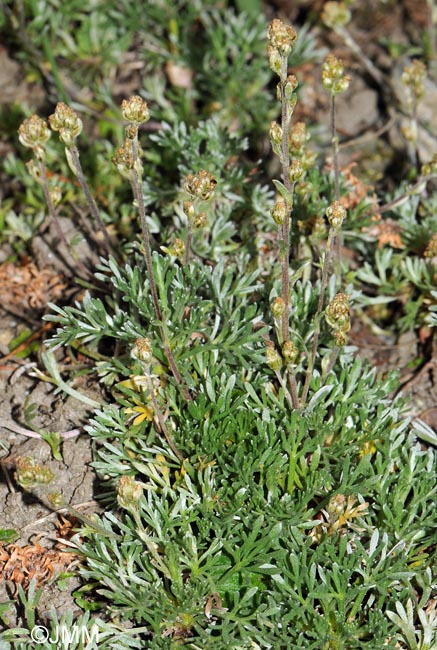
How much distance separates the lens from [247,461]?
3.63 metres

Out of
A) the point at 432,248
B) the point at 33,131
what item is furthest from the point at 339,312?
the point at 33,131

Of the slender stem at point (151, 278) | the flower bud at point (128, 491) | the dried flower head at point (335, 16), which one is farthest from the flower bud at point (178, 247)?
the dried flower head at point (335, 16)

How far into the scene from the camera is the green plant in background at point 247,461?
3.36 m

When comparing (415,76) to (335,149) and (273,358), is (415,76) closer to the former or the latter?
(335,149)

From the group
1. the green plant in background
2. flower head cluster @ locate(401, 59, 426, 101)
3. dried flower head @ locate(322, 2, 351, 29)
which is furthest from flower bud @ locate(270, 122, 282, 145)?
dried flower head @ locate(322, 2, 351, 29)

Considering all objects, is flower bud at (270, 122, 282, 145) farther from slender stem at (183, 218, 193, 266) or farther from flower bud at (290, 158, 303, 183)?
slender stem at (183, 218, 193, 266)

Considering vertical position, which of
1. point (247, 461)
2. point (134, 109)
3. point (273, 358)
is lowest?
point (247, 461)

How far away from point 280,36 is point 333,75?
0.81 metres

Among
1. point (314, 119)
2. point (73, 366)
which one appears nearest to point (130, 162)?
point (73, 366)

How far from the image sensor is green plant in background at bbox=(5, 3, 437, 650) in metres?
3.36

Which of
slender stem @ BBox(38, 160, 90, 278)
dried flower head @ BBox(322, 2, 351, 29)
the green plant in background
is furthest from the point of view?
dried flower head @ BBox(322, 2, 351, 29)

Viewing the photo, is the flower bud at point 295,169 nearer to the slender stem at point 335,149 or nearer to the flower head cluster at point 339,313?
the flower head cluster at point 339,313

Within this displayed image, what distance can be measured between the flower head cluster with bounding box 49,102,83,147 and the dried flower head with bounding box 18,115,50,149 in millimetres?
85

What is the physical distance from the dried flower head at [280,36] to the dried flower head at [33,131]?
116 cm
